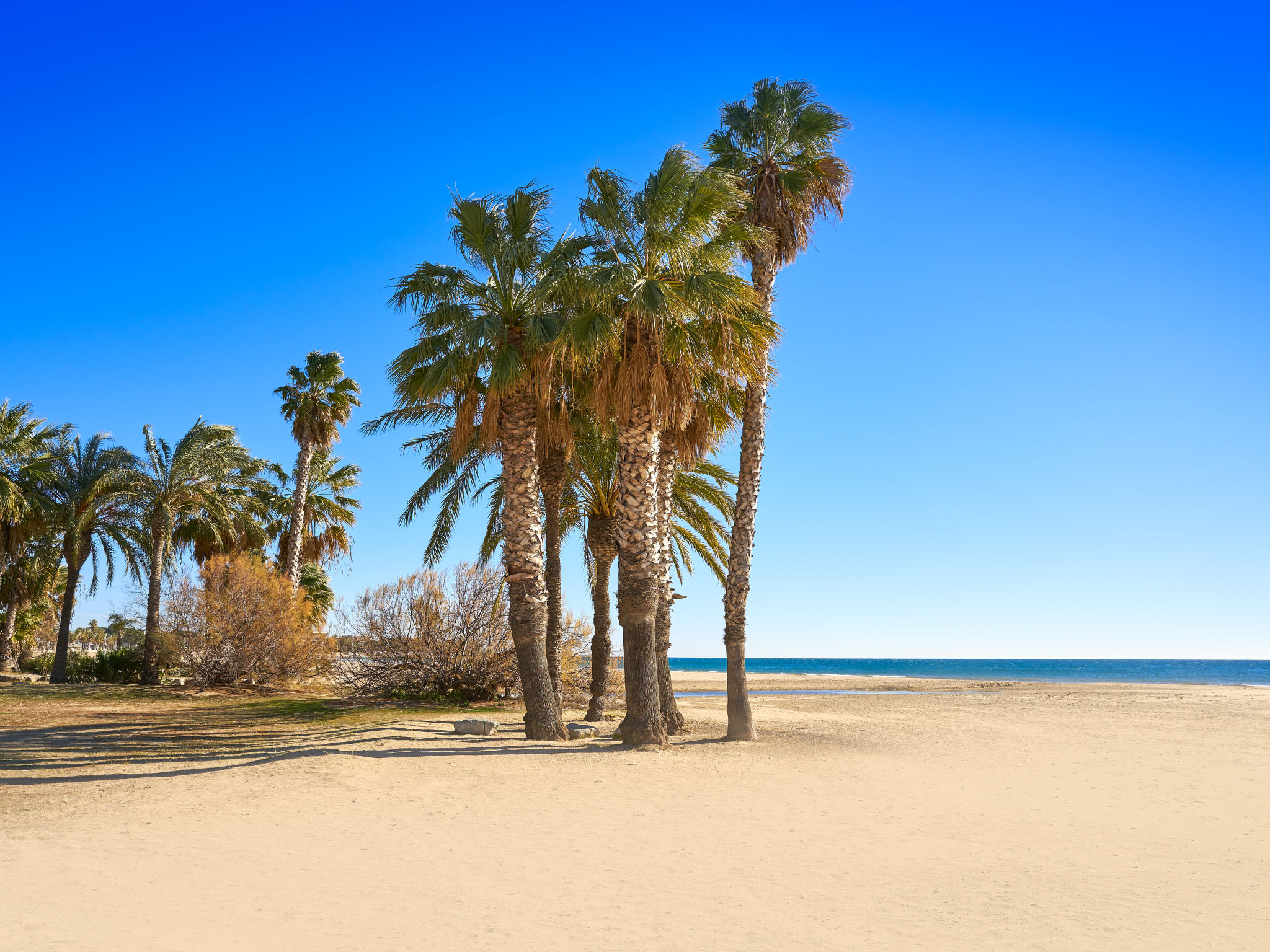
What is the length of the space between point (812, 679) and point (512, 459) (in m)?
55.3

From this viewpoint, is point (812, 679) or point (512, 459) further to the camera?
point (812, 679)

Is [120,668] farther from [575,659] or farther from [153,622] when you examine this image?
[575,659]

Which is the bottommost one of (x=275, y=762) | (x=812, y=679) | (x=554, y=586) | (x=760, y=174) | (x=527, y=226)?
(x=812, y=679)

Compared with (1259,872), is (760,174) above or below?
above

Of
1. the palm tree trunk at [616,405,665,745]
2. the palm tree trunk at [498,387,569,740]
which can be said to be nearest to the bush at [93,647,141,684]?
the palm tree trunk at [498,387,569,740]

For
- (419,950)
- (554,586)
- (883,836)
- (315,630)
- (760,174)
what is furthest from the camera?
(315,630)

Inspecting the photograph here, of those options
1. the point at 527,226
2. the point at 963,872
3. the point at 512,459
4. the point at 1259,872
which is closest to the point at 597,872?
the point at 963,872

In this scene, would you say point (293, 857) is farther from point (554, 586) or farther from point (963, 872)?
point (554, 586)

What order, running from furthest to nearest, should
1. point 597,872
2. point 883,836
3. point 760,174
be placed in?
1. point 760,174
2. point 883,836
3. point 597,872

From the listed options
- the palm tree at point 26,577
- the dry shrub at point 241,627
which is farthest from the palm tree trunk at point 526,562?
the palm tree at point 26,577

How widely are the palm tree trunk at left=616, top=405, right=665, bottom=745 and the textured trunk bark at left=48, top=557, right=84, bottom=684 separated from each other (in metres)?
23.6

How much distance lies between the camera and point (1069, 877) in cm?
746

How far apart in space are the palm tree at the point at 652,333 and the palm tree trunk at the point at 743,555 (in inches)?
62.5

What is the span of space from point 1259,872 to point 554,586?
48.9 ft
